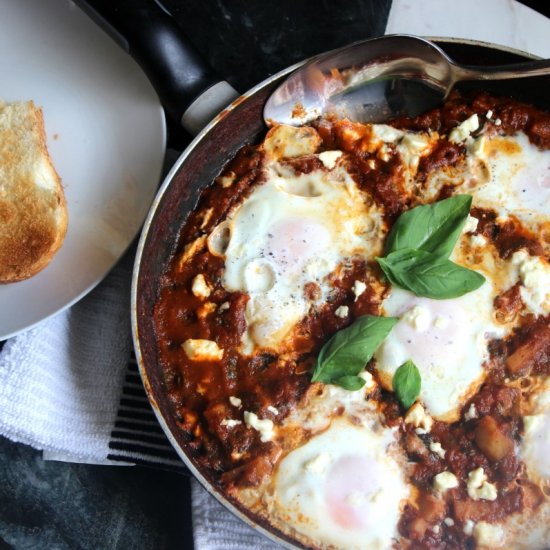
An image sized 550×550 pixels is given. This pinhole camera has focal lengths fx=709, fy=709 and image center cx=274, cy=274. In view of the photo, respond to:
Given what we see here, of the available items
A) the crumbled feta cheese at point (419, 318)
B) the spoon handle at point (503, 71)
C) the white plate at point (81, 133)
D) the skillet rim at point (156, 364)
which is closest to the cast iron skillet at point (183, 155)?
the skillet rim at point (156, 364)

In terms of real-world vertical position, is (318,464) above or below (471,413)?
above

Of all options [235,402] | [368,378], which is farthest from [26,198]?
[368,378]

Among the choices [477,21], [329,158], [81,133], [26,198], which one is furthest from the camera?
[477,21]

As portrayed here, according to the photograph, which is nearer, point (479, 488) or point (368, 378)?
point (479, 488)

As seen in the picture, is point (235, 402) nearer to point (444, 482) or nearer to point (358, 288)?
point (358, 288)

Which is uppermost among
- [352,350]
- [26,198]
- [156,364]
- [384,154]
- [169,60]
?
[169,60]

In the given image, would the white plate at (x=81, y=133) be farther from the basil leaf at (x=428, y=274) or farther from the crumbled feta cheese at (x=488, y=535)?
the crumbled feta cheese at (x=488, y=535)

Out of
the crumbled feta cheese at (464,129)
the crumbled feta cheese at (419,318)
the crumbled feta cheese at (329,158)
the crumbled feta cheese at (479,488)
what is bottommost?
the crumbled feta cheese at (479,488)
